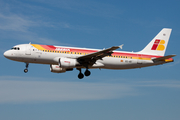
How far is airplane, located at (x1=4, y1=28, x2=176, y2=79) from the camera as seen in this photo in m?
36.0

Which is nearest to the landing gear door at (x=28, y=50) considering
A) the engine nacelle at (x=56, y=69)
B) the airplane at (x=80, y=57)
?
the airplane at (x=80, y=57)

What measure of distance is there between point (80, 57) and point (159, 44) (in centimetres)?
1546

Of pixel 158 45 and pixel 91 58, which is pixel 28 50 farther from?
pixel 158 45

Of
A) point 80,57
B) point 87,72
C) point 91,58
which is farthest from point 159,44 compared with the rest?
point 80,57

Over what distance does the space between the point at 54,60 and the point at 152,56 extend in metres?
15.9

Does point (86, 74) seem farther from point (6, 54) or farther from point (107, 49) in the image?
point (6, 54)

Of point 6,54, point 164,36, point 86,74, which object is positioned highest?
point 164,36

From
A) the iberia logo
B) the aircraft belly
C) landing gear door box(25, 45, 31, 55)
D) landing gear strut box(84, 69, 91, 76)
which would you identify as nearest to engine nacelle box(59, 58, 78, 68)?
landing gear strut box(84, 69, 91, 76)

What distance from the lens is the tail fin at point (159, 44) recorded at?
4253 centimetres

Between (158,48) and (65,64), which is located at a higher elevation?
(158,48)

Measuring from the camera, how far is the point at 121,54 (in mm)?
39375

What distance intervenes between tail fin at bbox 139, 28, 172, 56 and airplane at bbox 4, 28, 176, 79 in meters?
0.44

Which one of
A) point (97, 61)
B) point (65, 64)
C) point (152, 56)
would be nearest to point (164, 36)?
point (152, 56)

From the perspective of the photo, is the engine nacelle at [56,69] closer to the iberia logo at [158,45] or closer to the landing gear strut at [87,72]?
the landing gear strut at [87,72]
